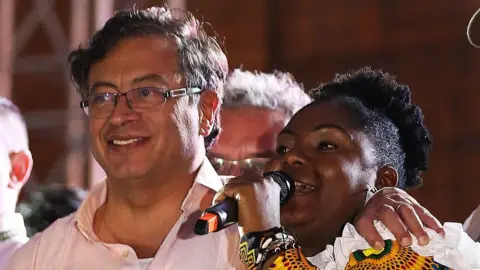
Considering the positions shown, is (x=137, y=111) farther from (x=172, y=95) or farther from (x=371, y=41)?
(x=371, y=41)

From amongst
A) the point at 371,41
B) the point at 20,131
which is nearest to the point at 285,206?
the point at 20,131

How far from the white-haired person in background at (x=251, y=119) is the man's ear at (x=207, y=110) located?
354 mm

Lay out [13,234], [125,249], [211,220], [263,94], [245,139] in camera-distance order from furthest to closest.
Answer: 1. [263,94]
2. [245,139]
3. [13,234]
4. [125,249]
5. [211,220]

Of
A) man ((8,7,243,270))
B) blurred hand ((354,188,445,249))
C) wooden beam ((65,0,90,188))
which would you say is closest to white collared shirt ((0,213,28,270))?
man ((8,7,243,270))

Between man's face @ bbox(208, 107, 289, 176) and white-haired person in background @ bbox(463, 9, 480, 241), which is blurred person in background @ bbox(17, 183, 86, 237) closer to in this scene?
man's face @ bbox(208, 107, 289, 176)

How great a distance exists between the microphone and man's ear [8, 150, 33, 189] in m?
1.14

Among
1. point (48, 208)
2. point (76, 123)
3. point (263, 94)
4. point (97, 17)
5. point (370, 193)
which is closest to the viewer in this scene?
point (370, 193)

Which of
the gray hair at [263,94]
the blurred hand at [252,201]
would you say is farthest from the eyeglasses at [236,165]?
the blurred hand at [252,201]

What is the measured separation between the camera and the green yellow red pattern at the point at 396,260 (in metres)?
1.55

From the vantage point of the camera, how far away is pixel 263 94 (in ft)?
9.05

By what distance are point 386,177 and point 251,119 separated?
2.63 ft

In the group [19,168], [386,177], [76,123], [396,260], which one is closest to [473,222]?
[386,177]

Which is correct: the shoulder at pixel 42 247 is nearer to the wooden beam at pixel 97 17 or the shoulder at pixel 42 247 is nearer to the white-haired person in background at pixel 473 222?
the white-haired person in background at pixel 473 222

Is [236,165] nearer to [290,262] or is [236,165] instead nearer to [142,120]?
[142,120]
